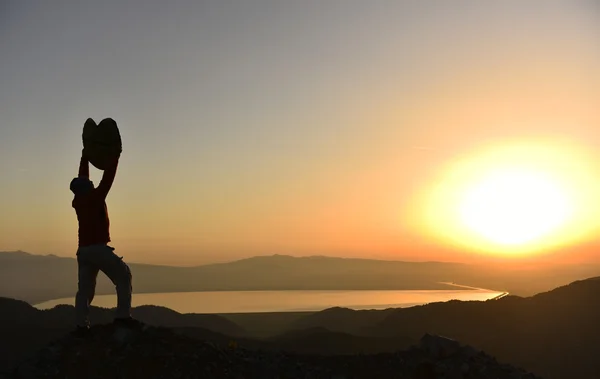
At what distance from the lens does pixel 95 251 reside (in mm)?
11625

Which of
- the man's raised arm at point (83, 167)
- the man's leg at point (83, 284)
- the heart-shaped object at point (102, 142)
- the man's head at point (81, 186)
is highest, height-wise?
the heart-shaped object at point (102, 142)

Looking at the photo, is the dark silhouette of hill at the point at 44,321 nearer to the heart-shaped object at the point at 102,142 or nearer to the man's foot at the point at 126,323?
the man's foot at the point at 126,323

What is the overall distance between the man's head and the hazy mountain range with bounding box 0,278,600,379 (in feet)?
48.5

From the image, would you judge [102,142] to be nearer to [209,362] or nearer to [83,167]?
[83,167]

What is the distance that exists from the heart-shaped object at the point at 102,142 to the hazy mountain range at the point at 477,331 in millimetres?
15069

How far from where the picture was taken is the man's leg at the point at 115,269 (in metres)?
11.6

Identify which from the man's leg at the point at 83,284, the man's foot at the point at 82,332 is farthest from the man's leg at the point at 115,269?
the man's foot at the point at 82,332

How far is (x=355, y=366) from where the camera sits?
1272cm

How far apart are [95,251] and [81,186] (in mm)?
1369

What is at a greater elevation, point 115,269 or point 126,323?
point 115,269

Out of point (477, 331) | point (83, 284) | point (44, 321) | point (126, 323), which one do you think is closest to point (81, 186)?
point (83, 284)

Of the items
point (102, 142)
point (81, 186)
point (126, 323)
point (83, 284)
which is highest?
point (102, 142)

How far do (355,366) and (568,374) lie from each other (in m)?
19.4

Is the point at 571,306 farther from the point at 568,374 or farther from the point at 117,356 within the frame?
the point at 117,356
